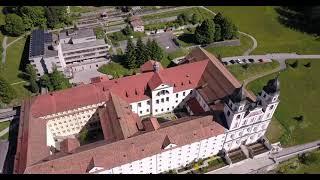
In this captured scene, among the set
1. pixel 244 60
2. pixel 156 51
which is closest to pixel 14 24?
pixel 156 51

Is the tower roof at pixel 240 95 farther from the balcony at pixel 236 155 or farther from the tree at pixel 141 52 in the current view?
the tree at pixel 141 52

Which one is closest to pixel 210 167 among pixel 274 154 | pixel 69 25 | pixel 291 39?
pixel 274 154

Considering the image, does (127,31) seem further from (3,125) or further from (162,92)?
(3,125)

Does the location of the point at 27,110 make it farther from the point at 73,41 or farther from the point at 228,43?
the point at 228,43

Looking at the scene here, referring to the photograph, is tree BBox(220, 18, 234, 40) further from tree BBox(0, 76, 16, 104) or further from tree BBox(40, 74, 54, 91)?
tree BBox(0, 76, 16, 104)

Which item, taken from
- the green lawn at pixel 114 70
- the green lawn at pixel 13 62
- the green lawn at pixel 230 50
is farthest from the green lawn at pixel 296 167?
the green lawn at pixel 13 62

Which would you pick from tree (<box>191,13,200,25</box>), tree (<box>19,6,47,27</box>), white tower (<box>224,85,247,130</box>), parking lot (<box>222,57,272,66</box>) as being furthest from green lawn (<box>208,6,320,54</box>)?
tree (<box>19,6,47,27</box>)
